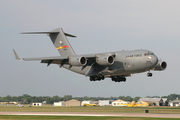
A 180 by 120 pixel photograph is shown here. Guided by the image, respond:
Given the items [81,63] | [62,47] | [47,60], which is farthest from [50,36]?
[81,63]

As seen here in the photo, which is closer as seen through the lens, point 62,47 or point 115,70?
point 115,70

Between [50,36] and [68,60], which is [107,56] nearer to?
[68,60]

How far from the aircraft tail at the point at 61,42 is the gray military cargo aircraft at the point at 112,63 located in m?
2.35

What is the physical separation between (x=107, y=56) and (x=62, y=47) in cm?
1006

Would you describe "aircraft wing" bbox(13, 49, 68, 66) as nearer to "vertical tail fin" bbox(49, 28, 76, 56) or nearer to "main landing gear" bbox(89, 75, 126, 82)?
"vertical tail fin" bbox(49, 28, 76, 56)

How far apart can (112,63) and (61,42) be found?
430 inches

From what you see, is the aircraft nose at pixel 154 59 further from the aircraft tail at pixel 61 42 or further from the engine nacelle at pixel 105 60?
the aircraft tail at pixel 61 42

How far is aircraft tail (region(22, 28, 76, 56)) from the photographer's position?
44.1 m

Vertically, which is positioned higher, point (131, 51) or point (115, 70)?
point (131, 51)

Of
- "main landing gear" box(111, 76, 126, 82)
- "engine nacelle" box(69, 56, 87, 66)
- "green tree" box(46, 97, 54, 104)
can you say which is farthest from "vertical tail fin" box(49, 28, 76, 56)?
"green tree" box(46, 97, 54, 104)

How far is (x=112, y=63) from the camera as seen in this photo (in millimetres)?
36875

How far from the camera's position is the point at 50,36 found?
45344 millimetres

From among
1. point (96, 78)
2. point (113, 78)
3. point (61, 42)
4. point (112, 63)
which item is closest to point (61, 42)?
point (61, 42)

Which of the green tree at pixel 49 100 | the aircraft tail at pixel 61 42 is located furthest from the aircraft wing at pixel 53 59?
the green tree at pixel 49 100
